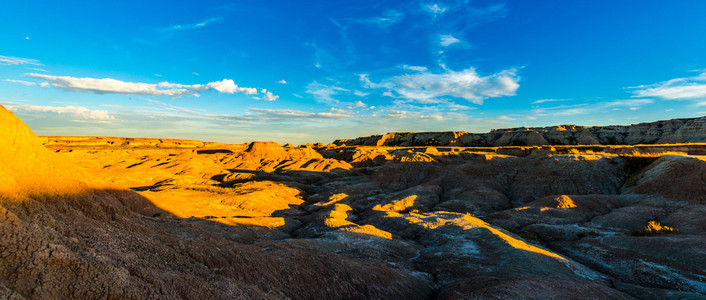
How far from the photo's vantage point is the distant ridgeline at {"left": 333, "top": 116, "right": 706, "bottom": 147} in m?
65.3

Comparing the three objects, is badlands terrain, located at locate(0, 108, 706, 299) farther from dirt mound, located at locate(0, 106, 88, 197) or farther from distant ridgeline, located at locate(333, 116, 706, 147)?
distant ridgeline, located at locate(333, 116, 706, 147)

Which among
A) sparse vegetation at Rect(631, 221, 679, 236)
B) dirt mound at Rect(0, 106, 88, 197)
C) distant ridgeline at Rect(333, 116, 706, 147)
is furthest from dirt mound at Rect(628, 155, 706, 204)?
distant ridgeline at Rect(333, 116, 706, 147)

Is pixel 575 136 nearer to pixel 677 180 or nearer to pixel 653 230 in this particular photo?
pixel 677 180

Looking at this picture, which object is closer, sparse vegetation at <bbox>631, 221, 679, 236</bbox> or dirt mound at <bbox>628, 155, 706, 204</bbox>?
sparse vegetation at <bbox>631, 221, 679, 236</bbox>

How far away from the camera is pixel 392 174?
4159 cm

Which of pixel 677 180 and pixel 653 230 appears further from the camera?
pixel 677 180

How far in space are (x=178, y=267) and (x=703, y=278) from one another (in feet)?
54.7

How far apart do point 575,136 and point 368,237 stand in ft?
297

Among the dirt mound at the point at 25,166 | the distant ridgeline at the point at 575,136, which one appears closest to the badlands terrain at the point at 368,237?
the dirt mound at the point at 25,166

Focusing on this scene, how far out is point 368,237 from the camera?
15875 mm

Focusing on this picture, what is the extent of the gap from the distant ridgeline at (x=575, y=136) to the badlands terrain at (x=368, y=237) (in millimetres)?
56326

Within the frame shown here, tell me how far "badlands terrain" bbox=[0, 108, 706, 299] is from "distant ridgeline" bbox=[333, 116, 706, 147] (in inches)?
2218

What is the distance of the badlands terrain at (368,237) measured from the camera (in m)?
5.28

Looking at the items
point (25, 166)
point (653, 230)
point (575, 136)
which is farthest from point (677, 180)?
point (575, 136)
